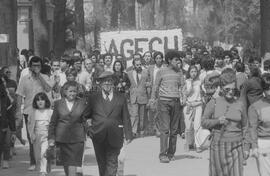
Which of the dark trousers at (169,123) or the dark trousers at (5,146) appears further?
the dark trousers at (169,123)

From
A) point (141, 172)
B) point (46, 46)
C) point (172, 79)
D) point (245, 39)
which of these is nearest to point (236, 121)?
point (141, 172)

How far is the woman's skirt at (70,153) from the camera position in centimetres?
1136

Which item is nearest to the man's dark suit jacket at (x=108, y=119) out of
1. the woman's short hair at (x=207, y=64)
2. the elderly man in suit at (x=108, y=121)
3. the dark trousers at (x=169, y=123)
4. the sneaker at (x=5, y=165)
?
the elderly man in suit at (x=108, y=121)

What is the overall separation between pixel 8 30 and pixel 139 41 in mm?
5464

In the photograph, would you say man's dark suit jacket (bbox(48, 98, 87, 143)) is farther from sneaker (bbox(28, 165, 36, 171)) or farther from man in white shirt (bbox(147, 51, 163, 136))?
man in white shirt (bbox(147, 51, 163, 136))

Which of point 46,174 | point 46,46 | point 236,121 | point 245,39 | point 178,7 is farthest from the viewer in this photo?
point 178,7

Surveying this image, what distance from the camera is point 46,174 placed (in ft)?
45.2

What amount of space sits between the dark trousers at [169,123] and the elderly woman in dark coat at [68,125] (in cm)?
412

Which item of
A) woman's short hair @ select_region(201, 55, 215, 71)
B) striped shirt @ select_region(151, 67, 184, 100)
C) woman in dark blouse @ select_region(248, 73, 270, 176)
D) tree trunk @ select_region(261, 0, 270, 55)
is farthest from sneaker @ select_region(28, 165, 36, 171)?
tree trunk @ select_region(261, 0, 270, 55)

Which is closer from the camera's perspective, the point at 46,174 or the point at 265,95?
the point at 265,95

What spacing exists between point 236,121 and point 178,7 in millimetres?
96105

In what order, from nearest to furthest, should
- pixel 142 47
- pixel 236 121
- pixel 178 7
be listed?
pixel 236 121
pixel 142 47
pixel 178 7

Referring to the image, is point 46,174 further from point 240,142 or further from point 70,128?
point 240,142

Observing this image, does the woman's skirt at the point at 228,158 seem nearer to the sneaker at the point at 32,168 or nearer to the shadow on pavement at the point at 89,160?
the sneaker at the point at 32,168
